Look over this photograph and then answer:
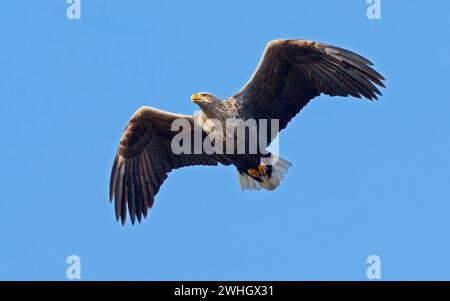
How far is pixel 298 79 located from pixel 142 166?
9.99 ft

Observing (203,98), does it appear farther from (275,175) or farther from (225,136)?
(275,175)

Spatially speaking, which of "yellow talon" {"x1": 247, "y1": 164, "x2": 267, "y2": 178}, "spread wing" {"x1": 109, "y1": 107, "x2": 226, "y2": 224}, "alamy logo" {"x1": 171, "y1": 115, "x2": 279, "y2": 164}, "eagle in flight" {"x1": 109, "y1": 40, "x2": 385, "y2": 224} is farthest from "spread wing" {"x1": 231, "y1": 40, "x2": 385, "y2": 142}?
"spread wing" {"x1": 109, "y1": 107, "x2": 226, "y2": 224}

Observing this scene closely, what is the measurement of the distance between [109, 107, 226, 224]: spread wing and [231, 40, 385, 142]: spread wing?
1.39m

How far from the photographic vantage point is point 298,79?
17.1 meters

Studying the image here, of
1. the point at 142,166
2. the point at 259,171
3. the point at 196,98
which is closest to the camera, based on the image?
the point at 196,98

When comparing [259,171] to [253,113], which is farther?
[259,171]

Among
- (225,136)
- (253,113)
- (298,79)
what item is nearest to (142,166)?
(225,136)

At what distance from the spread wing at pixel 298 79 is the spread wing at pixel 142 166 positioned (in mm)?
1393

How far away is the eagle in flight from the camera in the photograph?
658 inches

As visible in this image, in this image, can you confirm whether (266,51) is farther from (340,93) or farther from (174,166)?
(174,166)

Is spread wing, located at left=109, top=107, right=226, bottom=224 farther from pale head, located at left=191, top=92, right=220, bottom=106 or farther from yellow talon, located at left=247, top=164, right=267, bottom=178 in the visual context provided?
pale head, located at left=191, top=92, right=220, bottom=106
